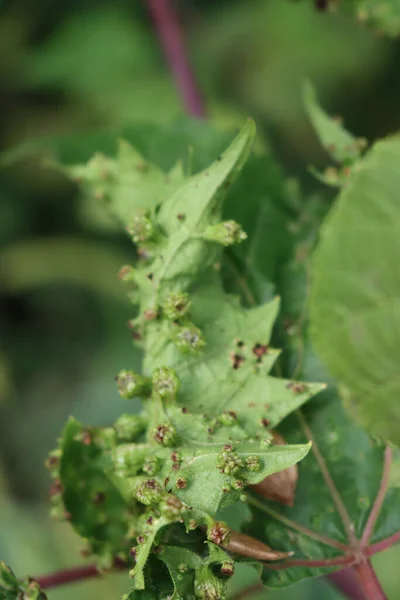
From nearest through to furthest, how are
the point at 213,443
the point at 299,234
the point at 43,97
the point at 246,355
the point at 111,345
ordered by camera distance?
the point at 213,443 < the point at 246,355 < the point at 299,234 < the point at 111,345 < the point at 43,97

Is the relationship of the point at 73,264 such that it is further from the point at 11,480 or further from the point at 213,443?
the point at 213,443

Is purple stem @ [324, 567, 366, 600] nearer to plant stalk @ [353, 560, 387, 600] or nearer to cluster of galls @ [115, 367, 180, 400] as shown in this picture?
plant stalk @ [353, 560, 387, 600]

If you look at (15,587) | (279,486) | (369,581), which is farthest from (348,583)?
(15,587)

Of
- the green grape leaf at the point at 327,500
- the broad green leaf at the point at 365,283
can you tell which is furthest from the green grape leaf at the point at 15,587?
the broad green leaf at the point at 365,283

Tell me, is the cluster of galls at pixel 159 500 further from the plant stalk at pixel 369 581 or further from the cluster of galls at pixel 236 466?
the plant stalk at pixel 369 581

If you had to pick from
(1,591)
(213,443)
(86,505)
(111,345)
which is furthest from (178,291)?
(111,345)

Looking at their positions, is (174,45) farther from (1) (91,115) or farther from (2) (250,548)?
(2) (250,548)
